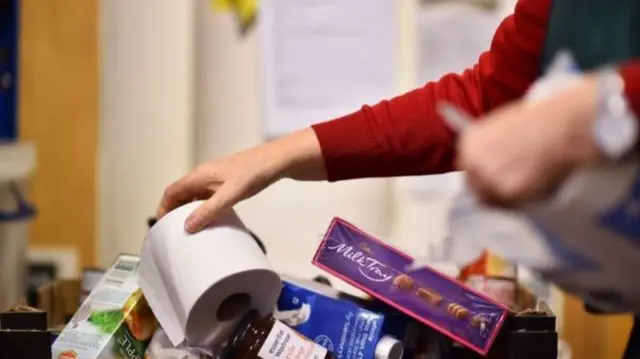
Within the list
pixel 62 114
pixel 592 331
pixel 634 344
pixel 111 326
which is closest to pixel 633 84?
pixel 634 344

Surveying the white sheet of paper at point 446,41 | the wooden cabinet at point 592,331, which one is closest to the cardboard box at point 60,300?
the white sheet of paper at point 446,41

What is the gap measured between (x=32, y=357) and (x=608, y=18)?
21.7 inches

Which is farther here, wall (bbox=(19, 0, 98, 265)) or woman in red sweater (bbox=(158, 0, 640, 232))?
wall (bbox=(19, 0, 98, 265))

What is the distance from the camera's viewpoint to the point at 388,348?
805 mm

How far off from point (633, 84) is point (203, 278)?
41 cm

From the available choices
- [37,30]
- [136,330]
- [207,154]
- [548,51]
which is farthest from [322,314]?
[37,30]

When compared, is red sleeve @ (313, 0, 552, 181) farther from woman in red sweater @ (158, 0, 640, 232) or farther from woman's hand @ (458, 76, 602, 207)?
woman's hand @ (458, 76, 602, 207)

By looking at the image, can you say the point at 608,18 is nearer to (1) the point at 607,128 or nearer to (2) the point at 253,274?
(1) the point at 607,128

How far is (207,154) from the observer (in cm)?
146

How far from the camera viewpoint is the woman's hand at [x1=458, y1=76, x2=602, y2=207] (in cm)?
47

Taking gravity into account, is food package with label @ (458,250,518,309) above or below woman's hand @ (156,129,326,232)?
below

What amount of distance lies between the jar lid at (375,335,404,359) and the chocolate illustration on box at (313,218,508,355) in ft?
0.10

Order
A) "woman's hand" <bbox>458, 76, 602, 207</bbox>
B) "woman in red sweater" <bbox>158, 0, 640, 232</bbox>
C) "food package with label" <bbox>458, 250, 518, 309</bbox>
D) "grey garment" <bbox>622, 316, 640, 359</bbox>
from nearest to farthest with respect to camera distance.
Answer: "woman's hand" <bbox>458, 76, 602, 207</bbox>
"woman in red sweater" <bbox>158, 0, 640, 232</bbox>
"grey garment" <bbox>622, 316, 640, 359</bbox>
"food package with label" <bbox>458, 250, 518, 309</bbox>

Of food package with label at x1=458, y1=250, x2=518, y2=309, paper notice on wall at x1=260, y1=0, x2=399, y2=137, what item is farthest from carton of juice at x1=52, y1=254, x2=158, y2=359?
paper notice on wall at x1=260, y1=0, x2=399, y2=137
